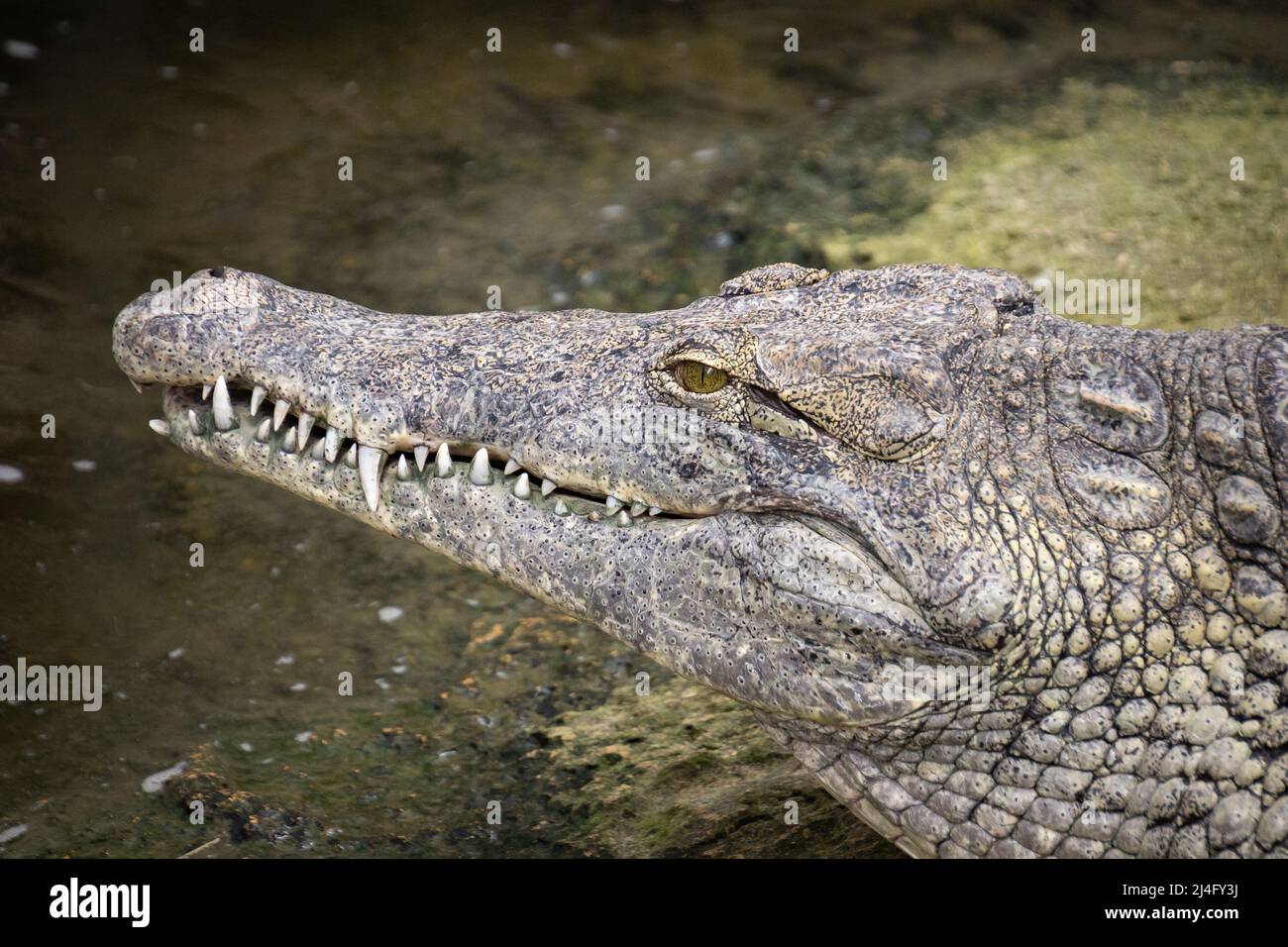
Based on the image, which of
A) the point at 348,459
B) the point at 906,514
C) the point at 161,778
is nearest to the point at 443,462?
the point at 348,459

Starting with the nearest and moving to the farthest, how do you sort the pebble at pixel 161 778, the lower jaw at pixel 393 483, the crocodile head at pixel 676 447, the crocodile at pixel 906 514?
the crocodile at pixel 906 514 < the crocodile head at pixel 676 447 < the lower jaw at pixel 393 483 < the pebble at pixel 161 778

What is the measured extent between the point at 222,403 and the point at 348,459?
1.34 feet

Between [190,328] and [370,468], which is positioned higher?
[190,328]

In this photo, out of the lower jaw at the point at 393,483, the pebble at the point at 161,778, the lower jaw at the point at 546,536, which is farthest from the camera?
the pebble at the point at 161,778

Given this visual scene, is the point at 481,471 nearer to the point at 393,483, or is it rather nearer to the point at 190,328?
the point at 393,483

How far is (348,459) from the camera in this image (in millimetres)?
3627

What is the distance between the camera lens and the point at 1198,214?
695 centimetres

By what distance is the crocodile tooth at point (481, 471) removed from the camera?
3.53 m

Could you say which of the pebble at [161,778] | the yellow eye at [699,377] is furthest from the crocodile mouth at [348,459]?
the pebble at [161,778]

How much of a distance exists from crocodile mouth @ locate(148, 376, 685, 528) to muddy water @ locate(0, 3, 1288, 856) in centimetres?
111

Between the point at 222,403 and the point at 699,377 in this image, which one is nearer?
the point at 699,377

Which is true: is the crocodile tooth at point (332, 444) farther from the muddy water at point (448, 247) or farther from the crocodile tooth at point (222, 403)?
the muddy water at point (448, 247)

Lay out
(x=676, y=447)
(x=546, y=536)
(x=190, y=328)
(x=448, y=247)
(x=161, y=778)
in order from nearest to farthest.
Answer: (x=676, y=447) → (x=546, y=536) → (x=190, y=328) → (x=161, y=778) → (x=448, y=247)

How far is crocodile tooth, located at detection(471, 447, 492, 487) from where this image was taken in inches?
139
